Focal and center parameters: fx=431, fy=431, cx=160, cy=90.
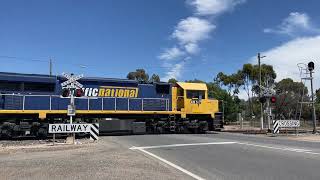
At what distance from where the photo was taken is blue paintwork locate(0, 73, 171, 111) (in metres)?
29.3

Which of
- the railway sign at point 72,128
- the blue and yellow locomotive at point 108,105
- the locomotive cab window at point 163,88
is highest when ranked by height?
the locomotive cab window at point 163,88

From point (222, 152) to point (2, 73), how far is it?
18076 millimetres

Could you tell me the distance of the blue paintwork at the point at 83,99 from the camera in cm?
2931

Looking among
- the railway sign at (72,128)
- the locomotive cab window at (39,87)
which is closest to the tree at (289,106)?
the locomotive cab window at (39,87)

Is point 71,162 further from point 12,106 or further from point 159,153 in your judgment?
point 12,106

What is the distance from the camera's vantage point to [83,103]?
32.1 meters

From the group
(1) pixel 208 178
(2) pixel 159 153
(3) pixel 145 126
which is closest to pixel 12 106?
(3) pixel 145 126

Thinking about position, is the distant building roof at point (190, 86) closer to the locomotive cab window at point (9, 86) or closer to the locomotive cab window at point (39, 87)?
the locomotive cab window at point (39, 87)

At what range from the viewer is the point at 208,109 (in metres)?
37.3

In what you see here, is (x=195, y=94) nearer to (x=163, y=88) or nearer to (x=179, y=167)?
(x=163, y=88)

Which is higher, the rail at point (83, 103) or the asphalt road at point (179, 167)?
the rail at point (83, 103)

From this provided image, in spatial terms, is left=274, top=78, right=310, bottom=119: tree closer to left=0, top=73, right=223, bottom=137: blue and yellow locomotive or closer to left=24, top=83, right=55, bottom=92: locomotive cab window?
left=0, top=73, right=223, bottom=137: blue and yellow locomotive

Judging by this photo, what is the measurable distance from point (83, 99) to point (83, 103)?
1.02ft

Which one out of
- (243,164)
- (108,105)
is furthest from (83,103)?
(243,164)
